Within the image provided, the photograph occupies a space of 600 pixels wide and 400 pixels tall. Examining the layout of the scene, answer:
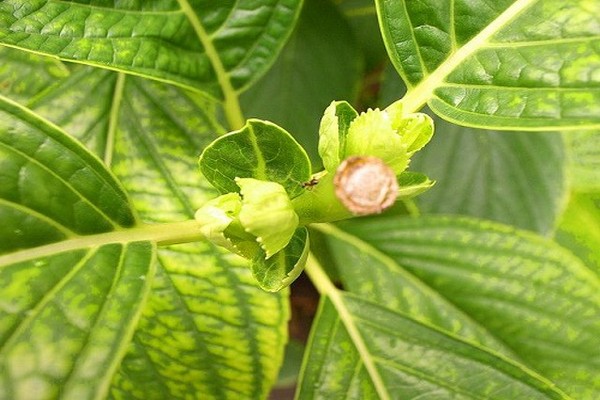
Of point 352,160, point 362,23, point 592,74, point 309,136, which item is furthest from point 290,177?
point 362,23

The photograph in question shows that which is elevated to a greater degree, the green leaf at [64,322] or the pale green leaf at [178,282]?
the pale green leaf at [178,282]

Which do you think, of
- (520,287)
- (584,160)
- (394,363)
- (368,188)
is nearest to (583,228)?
(584,160)

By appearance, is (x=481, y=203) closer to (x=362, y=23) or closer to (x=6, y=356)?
(x=362, y=23)

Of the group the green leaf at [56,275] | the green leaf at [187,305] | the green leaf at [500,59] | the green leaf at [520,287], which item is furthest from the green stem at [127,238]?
the green leaf at [520,287]

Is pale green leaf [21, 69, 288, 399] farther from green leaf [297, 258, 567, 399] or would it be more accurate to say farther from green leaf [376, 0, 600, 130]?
green leaf [376, 0, 600, 130]

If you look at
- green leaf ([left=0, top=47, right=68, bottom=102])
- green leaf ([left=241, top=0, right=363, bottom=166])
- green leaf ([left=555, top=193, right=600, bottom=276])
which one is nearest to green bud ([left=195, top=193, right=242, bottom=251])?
green leaf ([left=0, top=47, right=68, bottom=102])

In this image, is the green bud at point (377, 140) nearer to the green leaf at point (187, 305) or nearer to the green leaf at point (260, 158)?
the green leaf at point (260, 158)
